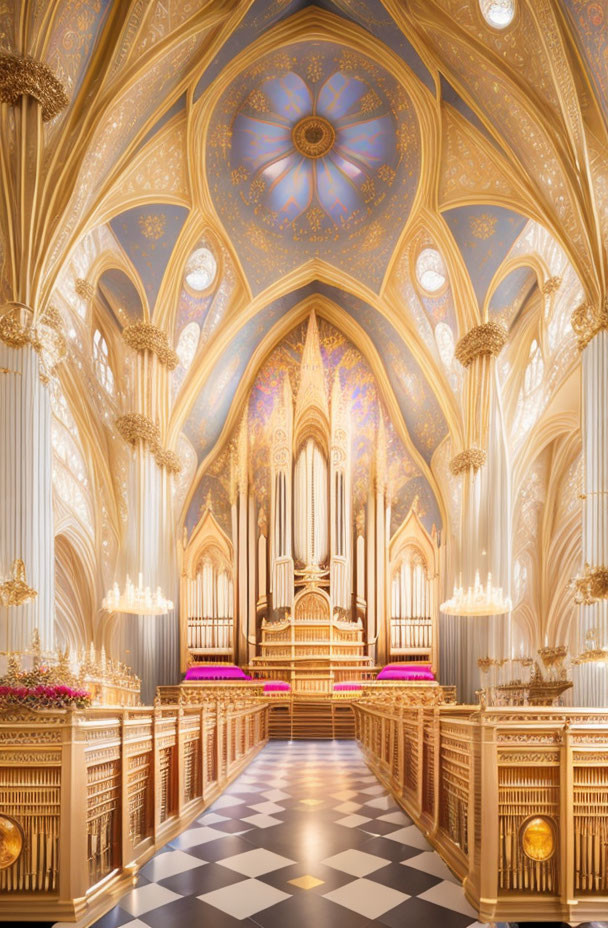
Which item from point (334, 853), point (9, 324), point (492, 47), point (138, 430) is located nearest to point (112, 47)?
point (9, 324)

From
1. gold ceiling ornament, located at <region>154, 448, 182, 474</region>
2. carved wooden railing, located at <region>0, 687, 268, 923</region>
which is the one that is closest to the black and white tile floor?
carved wooden railing, located at <region>0, 687, 268, 923</region>

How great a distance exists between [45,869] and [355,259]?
66.3ft

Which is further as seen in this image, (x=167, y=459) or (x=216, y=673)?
(x=216, y=673)

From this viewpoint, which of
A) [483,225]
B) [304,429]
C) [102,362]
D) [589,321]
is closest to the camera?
[589,321]

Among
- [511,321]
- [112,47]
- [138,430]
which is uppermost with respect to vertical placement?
[112,47]

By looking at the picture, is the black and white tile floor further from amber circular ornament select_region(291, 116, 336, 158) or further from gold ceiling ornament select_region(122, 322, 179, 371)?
amber circular ornament select_region(291, 116, 336, 158)

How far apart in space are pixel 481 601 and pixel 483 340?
239 inches

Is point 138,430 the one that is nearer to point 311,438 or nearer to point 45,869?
point 311,438

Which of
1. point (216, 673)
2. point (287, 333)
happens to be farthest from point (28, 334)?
point (287, 333)

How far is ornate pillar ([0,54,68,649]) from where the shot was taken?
1063 centimetres

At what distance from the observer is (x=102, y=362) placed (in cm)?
2073

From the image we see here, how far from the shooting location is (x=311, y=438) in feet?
81.0

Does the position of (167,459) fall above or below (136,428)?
below

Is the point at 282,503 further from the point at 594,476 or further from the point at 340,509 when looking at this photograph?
the point at 594,476
